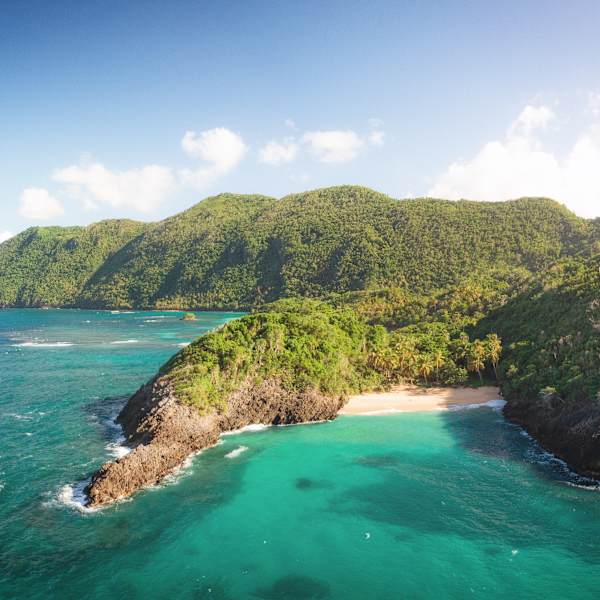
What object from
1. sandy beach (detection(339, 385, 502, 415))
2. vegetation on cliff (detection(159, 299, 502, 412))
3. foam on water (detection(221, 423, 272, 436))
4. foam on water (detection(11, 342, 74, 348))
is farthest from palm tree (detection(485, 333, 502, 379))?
foam on water (detection(11, 342, 74, 348))

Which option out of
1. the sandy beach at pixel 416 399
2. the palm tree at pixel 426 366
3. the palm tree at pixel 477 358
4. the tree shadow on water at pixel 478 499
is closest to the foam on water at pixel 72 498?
the tree shadow on water at pixel 478 499

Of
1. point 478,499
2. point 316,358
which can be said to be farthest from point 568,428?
point 316,358

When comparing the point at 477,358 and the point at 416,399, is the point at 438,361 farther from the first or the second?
the point at 416,399

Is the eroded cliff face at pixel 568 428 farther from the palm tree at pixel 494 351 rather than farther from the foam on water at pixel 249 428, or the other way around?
the foam on water at pixel 249 428

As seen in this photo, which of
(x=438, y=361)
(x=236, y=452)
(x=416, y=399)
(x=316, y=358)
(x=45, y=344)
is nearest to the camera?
(x=236, y=452)

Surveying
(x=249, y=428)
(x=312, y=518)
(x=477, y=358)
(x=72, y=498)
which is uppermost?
(x=477, y=358)

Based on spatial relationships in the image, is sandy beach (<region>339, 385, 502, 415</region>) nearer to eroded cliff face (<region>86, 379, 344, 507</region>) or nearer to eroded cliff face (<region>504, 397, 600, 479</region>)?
eroded cliff face (<region>86, 379, 344, 507</region>)

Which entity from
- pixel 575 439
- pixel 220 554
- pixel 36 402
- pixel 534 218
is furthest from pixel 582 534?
pixel 534 218
